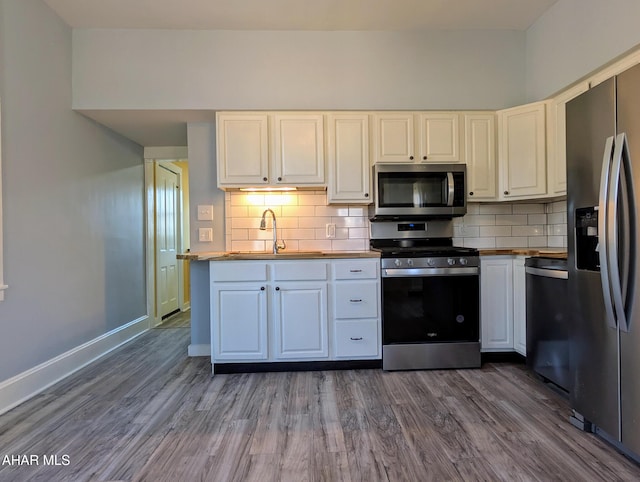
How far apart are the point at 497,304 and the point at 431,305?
0.56 meters

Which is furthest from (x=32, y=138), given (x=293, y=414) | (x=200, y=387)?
(x=293, y=414)

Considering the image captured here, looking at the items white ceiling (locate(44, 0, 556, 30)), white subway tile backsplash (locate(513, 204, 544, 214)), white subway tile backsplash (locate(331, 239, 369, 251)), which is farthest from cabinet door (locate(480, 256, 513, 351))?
white ceiling (locate(44, 0, 556, 30))

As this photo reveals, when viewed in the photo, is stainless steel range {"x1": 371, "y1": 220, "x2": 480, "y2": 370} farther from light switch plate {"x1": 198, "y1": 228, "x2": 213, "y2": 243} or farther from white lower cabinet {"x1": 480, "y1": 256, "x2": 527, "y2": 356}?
light switch plate {"x1": 198, "y1": 228, "x2": 213, "y2": 243}

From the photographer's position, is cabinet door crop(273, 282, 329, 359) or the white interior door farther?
the white interior door

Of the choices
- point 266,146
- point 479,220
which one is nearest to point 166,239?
point 266,146

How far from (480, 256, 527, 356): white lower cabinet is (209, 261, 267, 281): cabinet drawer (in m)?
1.70

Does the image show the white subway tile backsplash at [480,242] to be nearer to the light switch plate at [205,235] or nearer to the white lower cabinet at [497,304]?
the white lower cabinet at [497,304]

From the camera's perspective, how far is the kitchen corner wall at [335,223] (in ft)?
10.7

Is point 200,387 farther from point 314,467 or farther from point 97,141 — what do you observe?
point 97,141

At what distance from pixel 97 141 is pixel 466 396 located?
140 inches

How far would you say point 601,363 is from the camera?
171cm

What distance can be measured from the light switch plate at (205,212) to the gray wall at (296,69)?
826 millimetres

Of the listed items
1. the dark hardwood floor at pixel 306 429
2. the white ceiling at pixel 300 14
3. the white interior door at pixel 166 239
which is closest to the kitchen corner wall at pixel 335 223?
the dark hardwood floor at pixel 306 429

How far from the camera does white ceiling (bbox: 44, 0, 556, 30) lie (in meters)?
2.62
